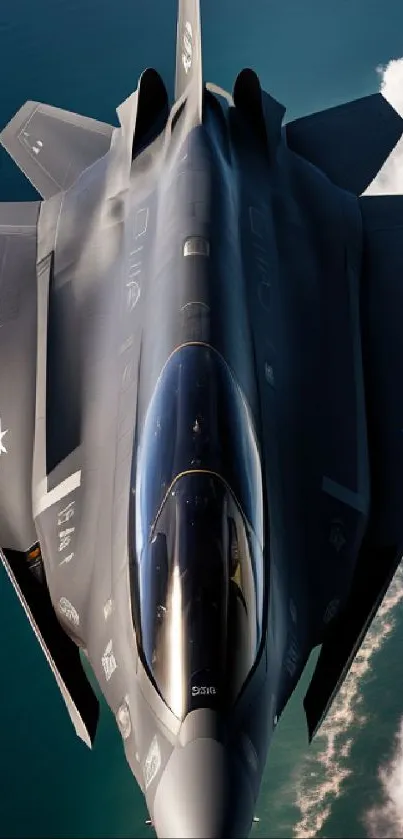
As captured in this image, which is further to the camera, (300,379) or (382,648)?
(382,648)

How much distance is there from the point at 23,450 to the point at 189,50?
5.90 meters

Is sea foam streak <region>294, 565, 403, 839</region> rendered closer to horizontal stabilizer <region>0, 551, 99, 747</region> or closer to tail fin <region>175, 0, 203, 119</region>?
horizontal stabilizer <region>0, 551, 99, 747</region>

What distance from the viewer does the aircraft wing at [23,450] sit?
22.9ft

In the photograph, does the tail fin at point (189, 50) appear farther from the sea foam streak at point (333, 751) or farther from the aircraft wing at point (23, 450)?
the sea foam streak at point (333, 751)

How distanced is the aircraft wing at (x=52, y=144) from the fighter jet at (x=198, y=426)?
8 cm

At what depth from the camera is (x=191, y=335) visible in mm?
6957

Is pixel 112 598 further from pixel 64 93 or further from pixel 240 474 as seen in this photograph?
pixel 64 93

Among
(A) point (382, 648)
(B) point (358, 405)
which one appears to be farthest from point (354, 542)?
(A) point (382, 648)

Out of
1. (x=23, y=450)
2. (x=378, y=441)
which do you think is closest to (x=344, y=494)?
(x=378, y=441)

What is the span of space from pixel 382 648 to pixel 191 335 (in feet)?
22.8

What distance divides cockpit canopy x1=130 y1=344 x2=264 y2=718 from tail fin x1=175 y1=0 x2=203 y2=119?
181 inches

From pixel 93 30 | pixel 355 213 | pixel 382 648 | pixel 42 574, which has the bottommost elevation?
pixel 382 648

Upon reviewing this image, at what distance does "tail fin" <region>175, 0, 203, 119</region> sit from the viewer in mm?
9445

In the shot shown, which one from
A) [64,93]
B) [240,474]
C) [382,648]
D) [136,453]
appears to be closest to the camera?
[240,474]
